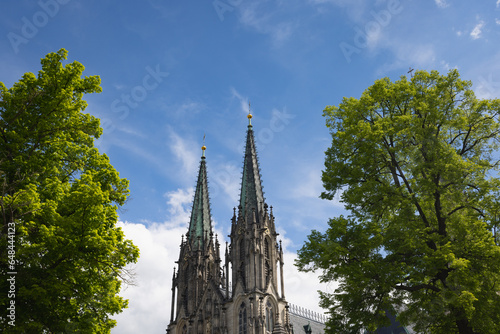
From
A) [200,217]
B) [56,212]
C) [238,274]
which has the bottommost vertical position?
[56,212]

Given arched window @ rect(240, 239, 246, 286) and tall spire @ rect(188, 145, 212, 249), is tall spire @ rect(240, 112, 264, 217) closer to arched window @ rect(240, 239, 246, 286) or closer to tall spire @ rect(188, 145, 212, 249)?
arched window @ rect(240, 239, 246, 286)

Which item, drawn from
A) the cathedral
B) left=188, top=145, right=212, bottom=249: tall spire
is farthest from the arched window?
left=188, top=145, right=212, bottom=249: tall spire

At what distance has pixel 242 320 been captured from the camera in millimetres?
40625

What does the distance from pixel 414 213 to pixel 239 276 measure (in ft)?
94.8

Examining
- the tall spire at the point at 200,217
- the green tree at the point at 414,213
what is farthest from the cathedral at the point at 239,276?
the green tree at the point at 414,213

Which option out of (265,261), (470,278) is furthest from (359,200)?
(265,261)

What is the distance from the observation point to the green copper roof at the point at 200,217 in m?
51.9

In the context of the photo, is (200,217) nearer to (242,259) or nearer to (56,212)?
(242,259)

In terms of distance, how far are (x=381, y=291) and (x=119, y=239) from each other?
26.9 feet

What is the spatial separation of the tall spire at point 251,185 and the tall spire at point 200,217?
7701 millimetres

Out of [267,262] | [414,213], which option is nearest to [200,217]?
[267,262]

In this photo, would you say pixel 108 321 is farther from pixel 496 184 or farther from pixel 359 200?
pixel 496 184

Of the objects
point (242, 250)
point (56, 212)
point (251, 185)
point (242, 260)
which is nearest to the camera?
point (56, 212)

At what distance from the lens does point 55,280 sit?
12.3m
